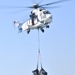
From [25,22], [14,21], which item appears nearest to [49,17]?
[25,22]

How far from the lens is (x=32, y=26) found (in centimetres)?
7012

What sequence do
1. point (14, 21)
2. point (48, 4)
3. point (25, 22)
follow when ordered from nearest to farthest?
point (48, 4) → point (25, 22) → point (14, 21)

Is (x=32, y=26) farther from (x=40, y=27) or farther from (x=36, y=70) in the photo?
(x=36, y=70)

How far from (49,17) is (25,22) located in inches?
291

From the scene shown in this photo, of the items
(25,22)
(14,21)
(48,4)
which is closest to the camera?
(48,4)

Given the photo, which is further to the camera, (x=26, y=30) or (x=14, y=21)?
(x=14, y=21)

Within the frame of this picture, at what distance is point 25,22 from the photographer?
7412 centimetres

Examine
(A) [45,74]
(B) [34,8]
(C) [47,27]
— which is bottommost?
(A) [45,74]

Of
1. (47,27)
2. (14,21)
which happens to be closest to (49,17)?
(47,27)

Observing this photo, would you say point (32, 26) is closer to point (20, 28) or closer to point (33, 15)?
point (33, 15)

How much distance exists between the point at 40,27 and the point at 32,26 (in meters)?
2.68

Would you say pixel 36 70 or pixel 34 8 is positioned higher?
pixel 34 8

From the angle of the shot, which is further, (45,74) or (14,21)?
(14,21)

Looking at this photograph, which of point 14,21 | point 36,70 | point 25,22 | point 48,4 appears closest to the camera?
point 48,4
